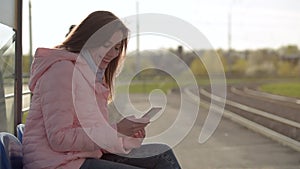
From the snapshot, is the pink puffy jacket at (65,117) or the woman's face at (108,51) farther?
the woman's face at (108,51)

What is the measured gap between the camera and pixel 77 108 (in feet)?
9.31

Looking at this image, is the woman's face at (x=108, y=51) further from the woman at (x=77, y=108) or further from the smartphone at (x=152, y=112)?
the smartphone at (x=152, y=112)

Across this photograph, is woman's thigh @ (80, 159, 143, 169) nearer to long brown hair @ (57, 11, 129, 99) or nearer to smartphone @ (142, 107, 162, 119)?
smartphone @ (142, 107, 162, 119)

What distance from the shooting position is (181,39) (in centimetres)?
357

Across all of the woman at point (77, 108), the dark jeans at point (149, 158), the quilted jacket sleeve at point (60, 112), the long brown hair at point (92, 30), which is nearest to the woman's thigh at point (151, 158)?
the dark jeans at point (149, 158)

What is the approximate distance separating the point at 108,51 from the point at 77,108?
445mm

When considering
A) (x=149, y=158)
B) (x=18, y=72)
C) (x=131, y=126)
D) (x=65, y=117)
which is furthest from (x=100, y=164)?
(x=18, y=72)

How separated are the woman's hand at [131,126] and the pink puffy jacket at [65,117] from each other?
0.04 m

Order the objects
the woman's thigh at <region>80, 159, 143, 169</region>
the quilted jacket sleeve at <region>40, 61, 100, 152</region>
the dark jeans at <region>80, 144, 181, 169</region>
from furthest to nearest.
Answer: the dark jeans at <region>80, 144, 181, 169</region>, the woman's thigh at <region>80, 159, 143, 169</region>, the quilted jacket sleeve at <region>40, 61, 100, 152</region>

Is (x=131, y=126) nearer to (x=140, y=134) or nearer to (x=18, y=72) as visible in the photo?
(x=140, y=134)

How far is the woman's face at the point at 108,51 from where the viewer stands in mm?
3082

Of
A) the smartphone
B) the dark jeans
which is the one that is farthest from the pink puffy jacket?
the dark jeans

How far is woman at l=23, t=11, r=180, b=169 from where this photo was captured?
9.21 ft

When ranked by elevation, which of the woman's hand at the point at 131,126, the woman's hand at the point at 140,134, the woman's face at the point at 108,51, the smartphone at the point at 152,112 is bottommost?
the woman's hand at the point at 140,134
